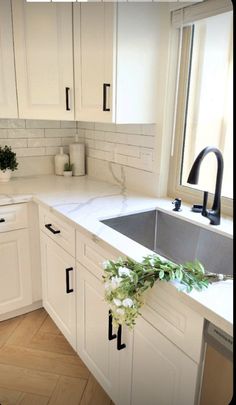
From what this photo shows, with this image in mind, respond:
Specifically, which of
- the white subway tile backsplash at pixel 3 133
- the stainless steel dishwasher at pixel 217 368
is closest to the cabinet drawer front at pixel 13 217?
the white subway tile backsplash at pixel 3 133

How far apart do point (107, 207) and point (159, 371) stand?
2.65ft

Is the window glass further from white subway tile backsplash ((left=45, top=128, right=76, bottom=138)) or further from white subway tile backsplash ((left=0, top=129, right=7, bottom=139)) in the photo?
white subway tile backsplash ((left=0, top=129, right=7, bottom=139))

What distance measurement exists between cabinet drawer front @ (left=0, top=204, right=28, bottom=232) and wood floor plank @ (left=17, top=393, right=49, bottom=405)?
2.91 feet

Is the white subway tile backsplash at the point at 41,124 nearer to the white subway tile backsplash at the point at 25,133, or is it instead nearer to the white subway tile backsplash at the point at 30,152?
the white subway tile backsplash at the point at 25,133

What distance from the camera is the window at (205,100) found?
144cm

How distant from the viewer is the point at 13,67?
1849 millimetres

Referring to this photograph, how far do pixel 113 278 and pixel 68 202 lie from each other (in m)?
0.81

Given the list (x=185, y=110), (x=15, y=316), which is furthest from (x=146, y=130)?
(x=15, y=316)

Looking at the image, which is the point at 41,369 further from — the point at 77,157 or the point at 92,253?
the point at 77,157

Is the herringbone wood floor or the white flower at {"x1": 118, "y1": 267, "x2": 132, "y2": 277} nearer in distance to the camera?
the white flower at {"x1": 118, "y1": 267, "x2": 132, "y2": 277}

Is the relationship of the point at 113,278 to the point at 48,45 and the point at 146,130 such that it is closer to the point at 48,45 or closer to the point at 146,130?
the point at 146,130

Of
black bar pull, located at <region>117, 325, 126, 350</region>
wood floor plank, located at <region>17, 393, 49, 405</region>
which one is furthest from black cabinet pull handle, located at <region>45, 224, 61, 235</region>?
wood floor plank, located at <region>17, 393, 49, 405</region>

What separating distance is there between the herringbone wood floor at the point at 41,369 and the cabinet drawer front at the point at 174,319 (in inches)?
30.8

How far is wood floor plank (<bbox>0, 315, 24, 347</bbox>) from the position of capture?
6.16ft
